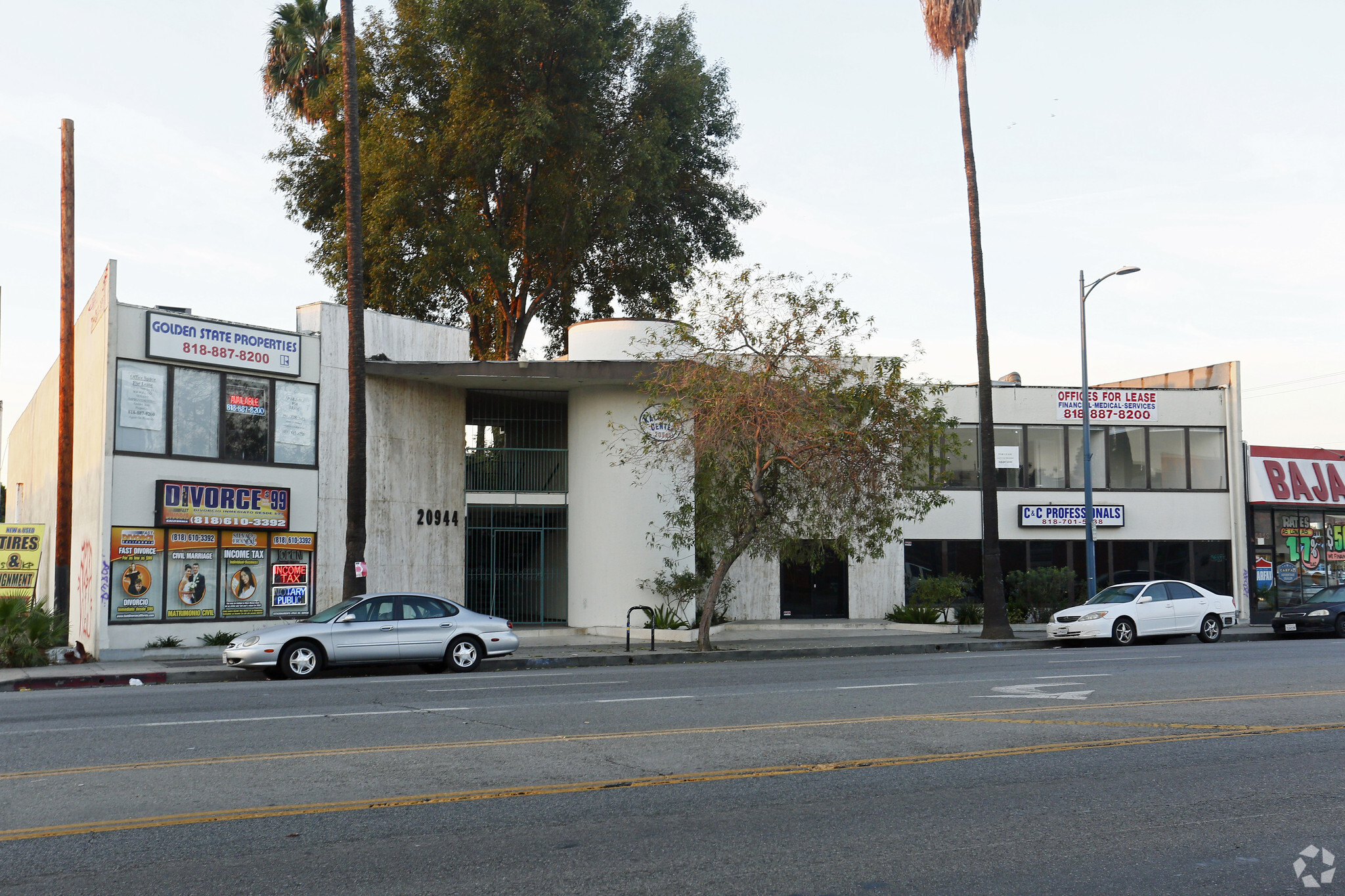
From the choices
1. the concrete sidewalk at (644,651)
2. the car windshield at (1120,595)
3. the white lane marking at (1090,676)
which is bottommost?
the concrete sidewalk at (644,651)

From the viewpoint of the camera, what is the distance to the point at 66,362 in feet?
68.4

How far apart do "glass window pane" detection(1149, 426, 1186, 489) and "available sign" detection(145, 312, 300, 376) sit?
2424 centimetres

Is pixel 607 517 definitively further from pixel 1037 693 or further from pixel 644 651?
pixel 1037 693

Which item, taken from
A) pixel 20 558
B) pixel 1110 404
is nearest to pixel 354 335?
pixel 20 558

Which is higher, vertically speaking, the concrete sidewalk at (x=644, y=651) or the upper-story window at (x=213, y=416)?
the upper-story window at (x=213, y=416)

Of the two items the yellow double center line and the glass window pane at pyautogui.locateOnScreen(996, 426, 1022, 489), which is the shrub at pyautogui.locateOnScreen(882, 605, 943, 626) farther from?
the yellow double center line

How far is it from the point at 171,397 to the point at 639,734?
589 inches

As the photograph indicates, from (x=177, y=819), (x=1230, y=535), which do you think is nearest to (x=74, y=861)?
(x=177, y=819)

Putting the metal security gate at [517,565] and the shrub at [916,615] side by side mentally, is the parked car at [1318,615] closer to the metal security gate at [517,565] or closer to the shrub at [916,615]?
the shrub at [916,615]

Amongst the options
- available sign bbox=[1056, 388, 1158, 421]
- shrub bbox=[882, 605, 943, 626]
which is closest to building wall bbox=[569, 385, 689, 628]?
shrub bbox=[882, 605, 943, 626]

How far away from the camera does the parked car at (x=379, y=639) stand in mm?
16703

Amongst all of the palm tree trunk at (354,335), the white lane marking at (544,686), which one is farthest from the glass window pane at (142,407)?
the white lane marking at (544,686)

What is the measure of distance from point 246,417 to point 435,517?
4837 millimetres

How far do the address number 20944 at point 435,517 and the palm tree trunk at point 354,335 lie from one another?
14.6 ft
